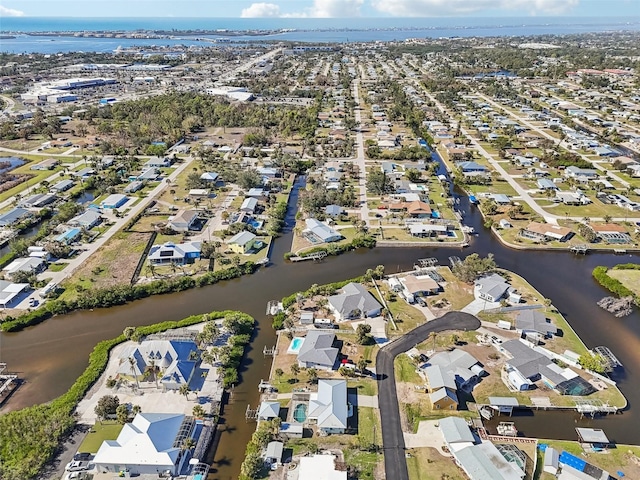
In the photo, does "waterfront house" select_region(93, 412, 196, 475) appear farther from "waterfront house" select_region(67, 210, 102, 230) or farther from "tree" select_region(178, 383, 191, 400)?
"waterfront house" select_region(67, 210, 102, 230)

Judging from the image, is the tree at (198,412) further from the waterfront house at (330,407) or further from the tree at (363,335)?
the tree at (363,335)

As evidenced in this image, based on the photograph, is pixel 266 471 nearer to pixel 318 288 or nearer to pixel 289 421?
pixel 289 421

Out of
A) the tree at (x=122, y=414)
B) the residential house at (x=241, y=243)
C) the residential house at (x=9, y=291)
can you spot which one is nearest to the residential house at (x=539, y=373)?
the tree at (x=122, y=414)

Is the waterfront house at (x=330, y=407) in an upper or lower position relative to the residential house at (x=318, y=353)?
lower

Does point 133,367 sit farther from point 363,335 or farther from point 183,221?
point 183,221

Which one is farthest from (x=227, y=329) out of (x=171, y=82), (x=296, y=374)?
(x=171, y=82)

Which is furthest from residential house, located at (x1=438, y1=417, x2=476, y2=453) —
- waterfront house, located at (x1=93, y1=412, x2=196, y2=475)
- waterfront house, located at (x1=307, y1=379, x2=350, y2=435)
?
waterfront house, located at (x1=93, y1=412, x2=196, y2=475)

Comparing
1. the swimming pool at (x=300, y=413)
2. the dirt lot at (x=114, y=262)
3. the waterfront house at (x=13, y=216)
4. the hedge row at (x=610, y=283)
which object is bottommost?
the swimming pool at (x=300, y=413)
